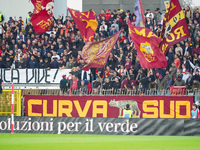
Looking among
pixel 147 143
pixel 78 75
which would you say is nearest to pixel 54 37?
pixel 78 75

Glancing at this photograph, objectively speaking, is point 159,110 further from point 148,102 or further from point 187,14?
point 187,14

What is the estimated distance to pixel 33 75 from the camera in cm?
2600

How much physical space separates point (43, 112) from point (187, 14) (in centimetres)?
997

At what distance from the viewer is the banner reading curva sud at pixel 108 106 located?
2200 cm

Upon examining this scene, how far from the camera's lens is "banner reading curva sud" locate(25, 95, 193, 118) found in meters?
22.0

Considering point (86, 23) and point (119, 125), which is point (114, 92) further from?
point (86, 23)

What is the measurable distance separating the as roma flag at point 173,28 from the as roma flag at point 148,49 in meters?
0.47

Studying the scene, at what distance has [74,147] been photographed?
14219 mm

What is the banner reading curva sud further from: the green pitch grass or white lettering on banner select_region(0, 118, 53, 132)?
the green pitch grass

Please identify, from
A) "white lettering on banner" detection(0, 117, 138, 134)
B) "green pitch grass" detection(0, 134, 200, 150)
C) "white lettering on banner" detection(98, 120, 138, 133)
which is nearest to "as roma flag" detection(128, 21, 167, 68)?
"white lettering on banner" detection(98, 120, 138, 133)

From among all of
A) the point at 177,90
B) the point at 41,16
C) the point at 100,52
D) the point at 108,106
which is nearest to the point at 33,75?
the point at 41,16

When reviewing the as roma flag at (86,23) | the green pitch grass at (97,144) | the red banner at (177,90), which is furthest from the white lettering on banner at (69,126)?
the as roma flag at (86,23)

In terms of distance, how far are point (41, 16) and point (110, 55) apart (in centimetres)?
428

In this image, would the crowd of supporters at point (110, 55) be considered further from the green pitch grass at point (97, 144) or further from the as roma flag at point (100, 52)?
the green pitch grass at point (97, 144)
